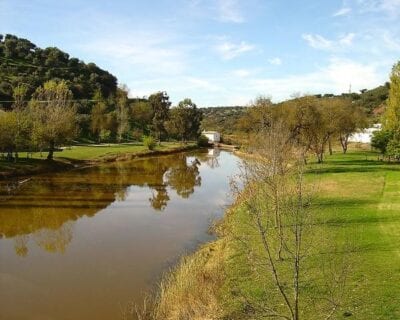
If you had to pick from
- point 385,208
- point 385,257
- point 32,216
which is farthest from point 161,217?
point 385,257

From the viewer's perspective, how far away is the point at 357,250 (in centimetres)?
1634

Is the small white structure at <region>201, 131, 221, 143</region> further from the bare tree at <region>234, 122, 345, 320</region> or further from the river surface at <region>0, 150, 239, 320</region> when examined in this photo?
the bare tree at <region>234, 122, 345, 320</region>

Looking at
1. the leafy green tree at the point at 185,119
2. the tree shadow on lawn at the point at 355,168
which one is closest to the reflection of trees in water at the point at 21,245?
the tree shadow on lawn at the point at 355,168

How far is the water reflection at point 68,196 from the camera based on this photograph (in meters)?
24.3

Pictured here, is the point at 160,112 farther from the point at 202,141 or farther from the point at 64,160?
the point at 64,160

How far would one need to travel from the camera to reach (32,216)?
91.4ft

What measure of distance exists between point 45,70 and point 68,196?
86743 mm

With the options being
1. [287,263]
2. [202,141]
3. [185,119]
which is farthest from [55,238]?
[202,141]

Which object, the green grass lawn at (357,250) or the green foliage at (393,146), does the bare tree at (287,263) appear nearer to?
the green grass lawn at (357,250)

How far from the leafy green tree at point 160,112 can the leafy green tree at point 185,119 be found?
198 centimetres

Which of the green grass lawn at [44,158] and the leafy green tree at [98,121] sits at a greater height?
the leafy green tree at [98,121]

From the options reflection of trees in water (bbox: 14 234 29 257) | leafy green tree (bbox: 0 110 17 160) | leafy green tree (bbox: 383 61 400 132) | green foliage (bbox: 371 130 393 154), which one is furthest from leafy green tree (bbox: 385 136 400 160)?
leafy green tree (bbox: 0 110 17 160)

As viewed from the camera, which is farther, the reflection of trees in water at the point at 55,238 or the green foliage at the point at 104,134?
the green foliage at the point at 104,134

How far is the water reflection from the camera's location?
24.3 m
